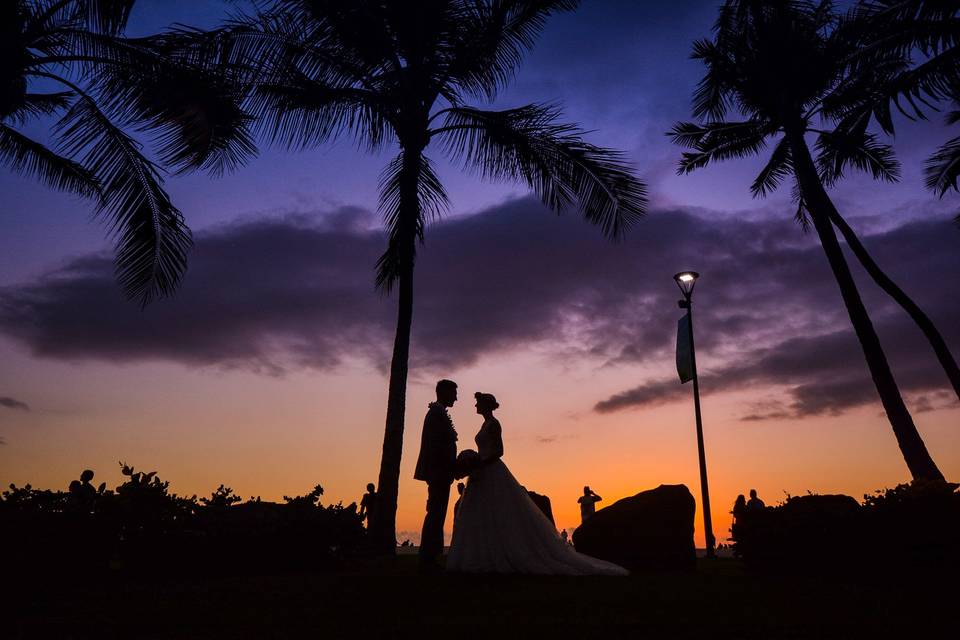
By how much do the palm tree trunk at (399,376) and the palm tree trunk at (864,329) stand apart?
1104 cm

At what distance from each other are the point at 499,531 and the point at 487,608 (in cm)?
325

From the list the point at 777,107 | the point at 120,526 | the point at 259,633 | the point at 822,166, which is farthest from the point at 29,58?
the point at 822,166

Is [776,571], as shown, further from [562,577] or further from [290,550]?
[290,550]

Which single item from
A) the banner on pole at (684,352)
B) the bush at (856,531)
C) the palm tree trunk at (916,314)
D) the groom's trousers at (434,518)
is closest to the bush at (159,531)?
the groom's trousers at (434,518)

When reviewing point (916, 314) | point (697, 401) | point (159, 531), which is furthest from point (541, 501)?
point (916, 314)

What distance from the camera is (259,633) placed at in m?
4.48

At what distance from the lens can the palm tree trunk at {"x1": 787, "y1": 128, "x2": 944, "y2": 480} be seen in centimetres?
1648

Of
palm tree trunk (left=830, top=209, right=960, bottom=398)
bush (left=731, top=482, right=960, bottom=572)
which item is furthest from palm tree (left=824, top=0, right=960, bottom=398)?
bush (left=731, top=482, right=960, bottom=572)

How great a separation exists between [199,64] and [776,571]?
1138cm

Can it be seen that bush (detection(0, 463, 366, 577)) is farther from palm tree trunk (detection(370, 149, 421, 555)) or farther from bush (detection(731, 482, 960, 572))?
bush (detection(731, 482, 960, 572))

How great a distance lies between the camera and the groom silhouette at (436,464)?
29.3ft

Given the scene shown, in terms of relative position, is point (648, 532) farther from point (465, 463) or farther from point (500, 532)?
point (465, 463)

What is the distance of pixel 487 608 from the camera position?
17.8 ft

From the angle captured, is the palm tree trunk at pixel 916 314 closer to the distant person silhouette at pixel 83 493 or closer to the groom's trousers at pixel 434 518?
the groom's trousers at pixel 434 518
